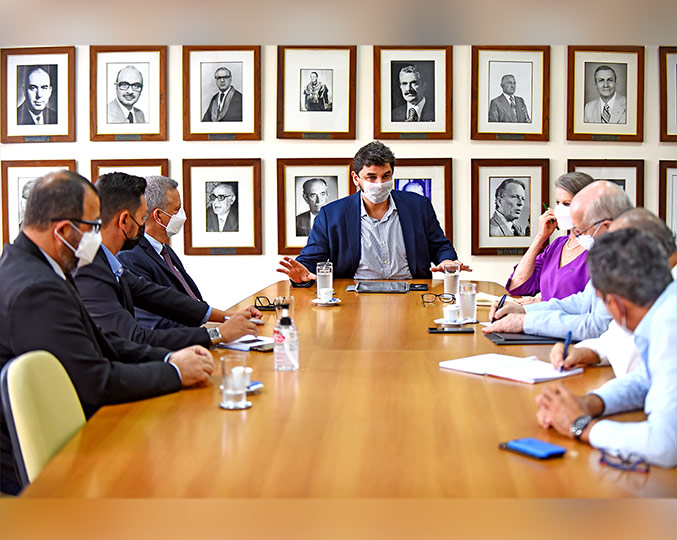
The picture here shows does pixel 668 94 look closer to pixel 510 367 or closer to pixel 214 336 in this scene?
pixel 510 367

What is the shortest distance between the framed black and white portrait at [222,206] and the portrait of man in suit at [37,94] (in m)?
1.29

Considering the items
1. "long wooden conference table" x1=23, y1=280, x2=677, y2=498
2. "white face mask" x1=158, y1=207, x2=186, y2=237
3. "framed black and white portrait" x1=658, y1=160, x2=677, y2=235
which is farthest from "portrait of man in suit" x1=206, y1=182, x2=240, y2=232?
"long wooden conference table" x1=23, y1=280, x2=677, y2=498

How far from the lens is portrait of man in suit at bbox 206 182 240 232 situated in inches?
261

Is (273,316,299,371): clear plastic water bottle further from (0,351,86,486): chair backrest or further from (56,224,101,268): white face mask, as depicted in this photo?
(0,351,86,486): chair backrest

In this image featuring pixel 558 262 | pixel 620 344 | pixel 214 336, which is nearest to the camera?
pixel 620 344

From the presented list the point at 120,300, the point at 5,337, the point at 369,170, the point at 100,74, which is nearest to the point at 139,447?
the point at 5,337

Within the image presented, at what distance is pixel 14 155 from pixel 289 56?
2.57 metres

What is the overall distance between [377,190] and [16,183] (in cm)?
338

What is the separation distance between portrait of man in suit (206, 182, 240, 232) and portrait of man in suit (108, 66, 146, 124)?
2.79ft

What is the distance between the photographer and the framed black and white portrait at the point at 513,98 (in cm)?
654

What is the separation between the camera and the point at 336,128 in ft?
21.5

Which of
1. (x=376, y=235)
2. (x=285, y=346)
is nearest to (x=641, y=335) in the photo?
(x=285, y=346)

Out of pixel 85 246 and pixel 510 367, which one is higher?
pixel 85 246

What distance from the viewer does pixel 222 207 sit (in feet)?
21.9
